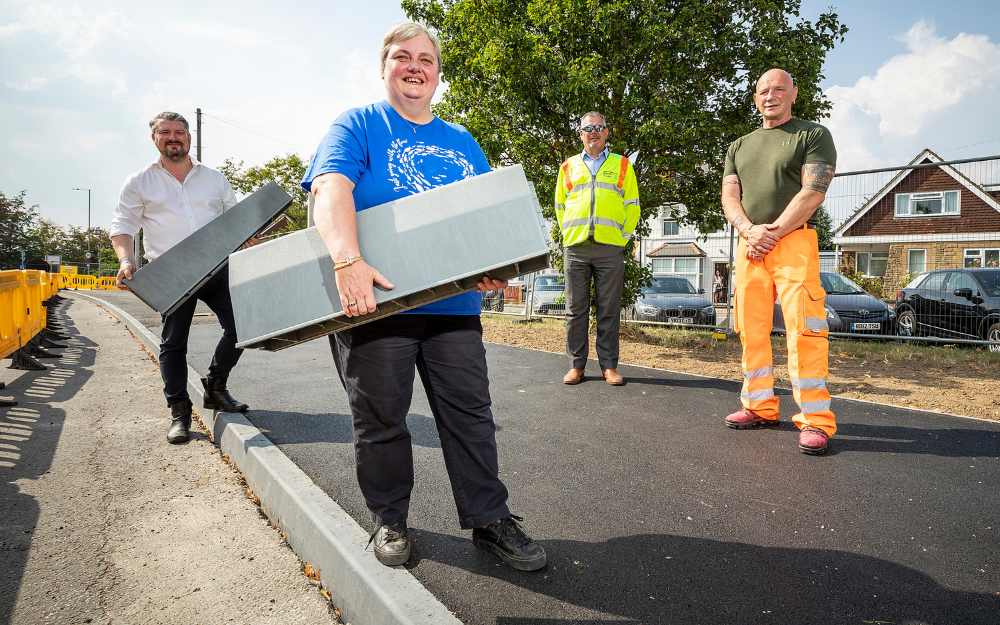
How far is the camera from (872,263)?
10.9m

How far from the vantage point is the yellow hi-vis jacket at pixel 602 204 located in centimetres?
524

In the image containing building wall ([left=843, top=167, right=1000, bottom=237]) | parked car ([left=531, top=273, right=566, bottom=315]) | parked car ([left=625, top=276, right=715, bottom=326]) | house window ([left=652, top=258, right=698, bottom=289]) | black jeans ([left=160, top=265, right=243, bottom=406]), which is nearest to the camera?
black jeans ([left=160, top=265, right=243, bottom=406])

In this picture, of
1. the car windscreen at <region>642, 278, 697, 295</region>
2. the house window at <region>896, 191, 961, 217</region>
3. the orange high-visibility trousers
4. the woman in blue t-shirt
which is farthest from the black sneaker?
the car windscreen at <region>642, 278, 697, 295</region>

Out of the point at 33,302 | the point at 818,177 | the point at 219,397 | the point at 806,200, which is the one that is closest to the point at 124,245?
the point at 219,397

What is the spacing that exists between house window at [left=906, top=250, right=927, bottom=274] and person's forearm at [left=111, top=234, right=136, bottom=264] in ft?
36.9

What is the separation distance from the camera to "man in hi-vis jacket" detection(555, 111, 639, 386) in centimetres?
527

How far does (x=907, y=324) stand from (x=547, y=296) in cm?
817

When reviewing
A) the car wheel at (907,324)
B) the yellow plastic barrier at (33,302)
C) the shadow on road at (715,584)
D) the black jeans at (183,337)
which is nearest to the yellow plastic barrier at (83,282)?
the yellow plastic barrier at (33,302)

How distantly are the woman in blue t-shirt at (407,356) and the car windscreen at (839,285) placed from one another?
10039 millimetres

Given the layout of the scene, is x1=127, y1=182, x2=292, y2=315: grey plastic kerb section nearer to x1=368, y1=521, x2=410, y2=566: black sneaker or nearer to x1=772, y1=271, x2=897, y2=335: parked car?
x1=368, y1=521, x2=410, y2=566: black sneaker

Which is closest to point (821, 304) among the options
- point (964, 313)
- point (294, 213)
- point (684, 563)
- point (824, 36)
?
point (684, 563)

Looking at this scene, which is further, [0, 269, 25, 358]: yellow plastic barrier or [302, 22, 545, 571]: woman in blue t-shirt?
[0, 269, 25, 358]: yellow plastic barrier

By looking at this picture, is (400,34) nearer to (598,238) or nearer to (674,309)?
(598,238)

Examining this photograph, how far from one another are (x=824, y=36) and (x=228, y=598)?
31.3 feet
